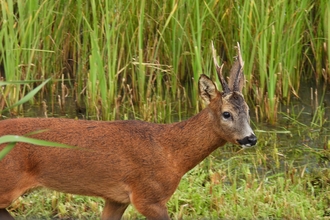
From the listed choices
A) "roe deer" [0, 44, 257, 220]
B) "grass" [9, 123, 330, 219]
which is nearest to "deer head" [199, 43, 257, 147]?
"roe deer" [0, 44, 257, 220]

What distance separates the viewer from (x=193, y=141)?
646 cm

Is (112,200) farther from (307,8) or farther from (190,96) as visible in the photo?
(307,8)

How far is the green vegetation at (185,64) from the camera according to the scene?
8.29 meters

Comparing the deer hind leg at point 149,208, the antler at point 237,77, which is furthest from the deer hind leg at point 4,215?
the antler at point 237,77

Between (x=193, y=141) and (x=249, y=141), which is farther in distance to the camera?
(x=193, y=141)

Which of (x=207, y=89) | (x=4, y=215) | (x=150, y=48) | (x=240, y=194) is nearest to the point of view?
(x=4, y=215)

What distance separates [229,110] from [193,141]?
1.13 ft

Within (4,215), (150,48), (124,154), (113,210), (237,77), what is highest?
(237,77)

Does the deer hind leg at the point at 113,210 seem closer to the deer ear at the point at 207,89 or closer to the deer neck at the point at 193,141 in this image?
the deer neck at the point at 193,141

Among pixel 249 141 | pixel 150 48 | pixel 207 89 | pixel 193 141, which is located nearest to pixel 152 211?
pixel 193 141

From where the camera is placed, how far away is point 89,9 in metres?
9.37

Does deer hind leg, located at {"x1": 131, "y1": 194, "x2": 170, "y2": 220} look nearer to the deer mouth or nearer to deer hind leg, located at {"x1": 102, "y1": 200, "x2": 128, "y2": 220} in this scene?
deer hind leg, located at {"x1": 102, "y1": 200, "x2": 128, "y2": 220}

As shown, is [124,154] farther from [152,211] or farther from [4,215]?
A: [4,215]

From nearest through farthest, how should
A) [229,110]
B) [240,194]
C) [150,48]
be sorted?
[229,110]
[240,194]
[150,48]
